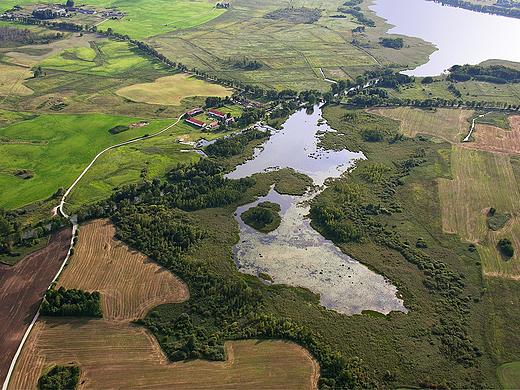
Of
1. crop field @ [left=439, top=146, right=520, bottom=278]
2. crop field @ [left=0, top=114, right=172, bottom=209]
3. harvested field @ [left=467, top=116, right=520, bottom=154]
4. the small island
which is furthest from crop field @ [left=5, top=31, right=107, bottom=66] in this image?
harvested field @ [left=467, top=116, right=520, bottom=154]

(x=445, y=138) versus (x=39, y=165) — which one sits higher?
(x=445, y=138)

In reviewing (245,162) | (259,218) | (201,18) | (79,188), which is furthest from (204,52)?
(259,218)

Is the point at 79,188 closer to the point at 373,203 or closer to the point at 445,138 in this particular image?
the point at 373,203

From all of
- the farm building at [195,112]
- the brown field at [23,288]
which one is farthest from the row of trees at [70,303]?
the farm building at [195,112]

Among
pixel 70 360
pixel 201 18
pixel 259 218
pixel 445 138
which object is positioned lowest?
pixel 70 360

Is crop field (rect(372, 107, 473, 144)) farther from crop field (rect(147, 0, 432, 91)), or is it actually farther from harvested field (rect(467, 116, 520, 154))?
crop field (rect(147, 0, 432, 91))

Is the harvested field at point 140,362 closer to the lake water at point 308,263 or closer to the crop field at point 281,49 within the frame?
the lake water at point 308,263
